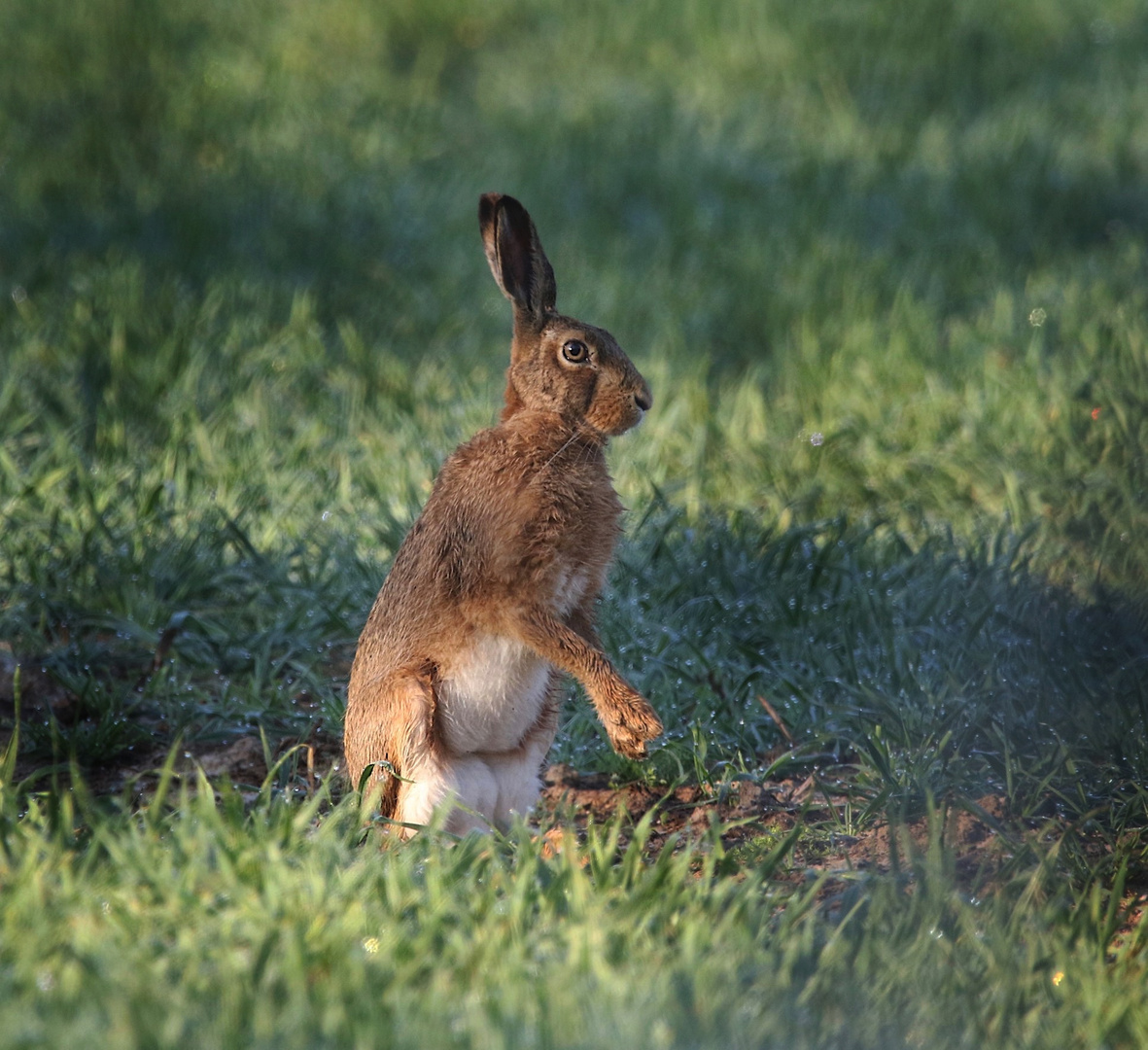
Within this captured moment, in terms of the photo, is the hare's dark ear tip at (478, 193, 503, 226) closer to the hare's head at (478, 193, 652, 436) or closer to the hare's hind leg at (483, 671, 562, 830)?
the hare's head at (478, 193, 652, 436)

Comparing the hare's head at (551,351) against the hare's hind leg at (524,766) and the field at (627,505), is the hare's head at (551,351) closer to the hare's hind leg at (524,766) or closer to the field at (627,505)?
the hare's hind leg at (524,766)

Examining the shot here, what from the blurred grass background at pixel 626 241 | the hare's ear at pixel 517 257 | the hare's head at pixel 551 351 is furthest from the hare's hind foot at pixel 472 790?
the blurred grass background at pixel 626 241

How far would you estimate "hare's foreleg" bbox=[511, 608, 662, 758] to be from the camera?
2.95 meters

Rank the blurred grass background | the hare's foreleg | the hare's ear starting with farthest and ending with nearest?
the blurred grass background
the hare's ear
the hare's foreleg

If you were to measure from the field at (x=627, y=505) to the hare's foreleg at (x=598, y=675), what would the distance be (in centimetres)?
20

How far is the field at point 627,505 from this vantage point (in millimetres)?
2416

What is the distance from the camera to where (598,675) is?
2.98m

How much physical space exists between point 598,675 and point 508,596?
24cm

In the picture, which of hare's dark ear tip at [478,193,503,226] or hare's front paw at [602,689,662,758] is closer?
hare's front paw at [602,689,662,758]

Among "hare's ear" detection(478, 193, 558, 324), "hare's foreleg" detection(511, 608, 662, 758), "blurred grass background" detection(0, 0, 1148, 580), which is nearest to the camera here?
"hare's foreleg" detection(511, 608, 662, 758)

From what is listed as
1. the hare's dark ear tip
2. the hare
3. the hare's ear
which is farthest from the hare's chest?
the hare's dark ear tip

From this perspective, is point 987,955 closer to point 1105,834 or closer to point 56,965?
point 1105,834

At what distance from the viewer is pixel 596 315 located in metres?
6.20

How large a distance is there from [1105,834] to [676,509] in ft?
6.32
